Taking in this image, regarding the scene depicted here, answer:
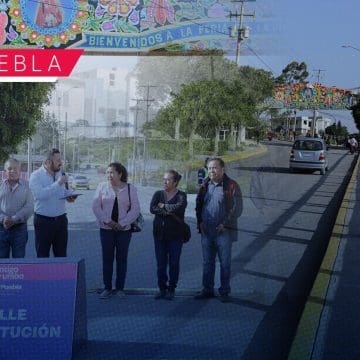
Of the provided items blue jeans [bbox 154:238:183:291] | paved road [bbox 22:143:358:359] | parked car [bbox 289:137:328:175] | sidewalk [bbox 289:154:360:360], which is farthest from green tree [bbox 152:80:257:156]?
sidewalk [bbox 289:154:360:360]

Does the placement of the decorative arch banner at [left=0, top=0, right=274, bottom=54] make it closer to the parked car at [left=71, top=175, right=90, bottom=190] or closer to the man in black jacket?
the parked car at [left=71, top=175, right=90, bottom=190]

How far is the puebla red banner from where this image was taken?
15.1ft

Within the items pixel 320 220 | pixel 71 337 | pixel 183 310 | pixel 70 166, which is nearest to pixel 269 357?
pixel 183 310

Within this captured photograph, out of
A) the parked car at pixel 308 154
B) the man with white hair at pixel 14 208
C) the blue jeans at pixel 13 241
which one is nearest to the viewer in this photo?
the man with white hair at pixel 14 208

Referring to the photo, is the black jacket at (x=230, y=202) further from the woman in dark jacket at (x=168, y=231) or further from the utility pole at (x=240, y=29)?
the utility pole at (x=240, y=29)

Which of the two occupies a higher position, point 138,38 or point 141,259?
point 138,38

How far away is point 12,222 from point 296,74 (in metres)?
2.71

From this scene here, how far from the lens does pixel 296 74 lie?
5.33 m

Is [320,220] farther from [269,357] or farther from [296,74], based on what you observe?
[269,357]

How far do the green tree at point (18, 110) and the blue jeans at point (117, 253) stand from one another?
1062mm

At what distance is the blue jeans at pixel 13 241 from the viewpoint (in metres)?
4.94

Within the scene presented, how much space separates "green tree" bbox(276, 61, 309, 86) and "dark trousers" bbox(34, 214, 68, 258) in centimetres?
218

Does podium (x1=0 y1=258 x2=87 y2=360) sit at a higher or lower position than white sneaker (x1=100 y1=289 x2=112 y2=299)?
higher

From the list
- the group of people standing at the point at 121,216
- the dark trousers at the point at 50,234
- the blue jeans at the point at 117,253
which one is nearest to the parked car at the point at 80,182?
the group of people standing at the point at 121,216
